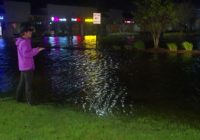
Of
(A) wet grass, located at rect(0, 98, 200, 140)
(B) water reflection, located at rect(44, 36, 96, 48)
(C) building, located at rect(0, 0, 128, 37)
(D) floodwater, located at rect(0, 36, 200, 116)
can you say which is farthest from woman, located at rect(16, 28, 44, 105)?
(C) building, located at rect(0, 0, 128, 37)

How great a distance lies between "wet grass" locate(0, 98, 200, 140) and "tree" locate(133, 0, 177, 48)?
2725 centimetres

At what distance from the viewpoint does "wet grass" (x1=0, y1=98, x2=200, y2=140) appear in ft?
25.8

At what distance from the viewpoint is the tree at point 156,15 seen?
37.3 m

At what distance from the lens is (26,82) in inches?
451

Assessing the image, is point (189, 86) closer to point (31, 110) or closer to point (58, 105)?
point (58, 105)

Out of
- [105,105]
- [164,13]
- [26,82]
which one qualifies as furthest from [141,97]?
[164,13]

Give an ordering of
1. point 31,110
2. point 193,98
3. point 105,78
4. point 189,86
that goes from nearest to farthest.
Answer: point 31,110
point 193,98
point 189,86
point 105,78

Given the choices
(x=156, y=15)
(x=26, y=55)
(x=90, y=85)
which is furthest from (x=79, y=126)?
(x=156, y=15)

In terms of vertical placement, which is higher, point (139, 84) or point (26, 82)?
point (26, 82)

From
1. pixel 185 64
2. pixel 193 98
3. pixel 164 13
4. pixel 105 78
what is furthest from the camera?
pixel 164 13

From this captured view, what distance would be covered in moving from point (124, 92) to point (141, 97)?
38.2 inches

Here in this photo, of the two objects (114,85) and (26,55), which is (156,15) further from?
(26,55)

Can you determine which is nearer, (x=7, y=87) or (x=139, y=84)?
(x=7, y=87)

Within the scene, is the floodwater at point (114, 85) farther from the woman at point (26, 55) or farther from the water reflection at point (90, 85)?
the woman at point (26, 55)
